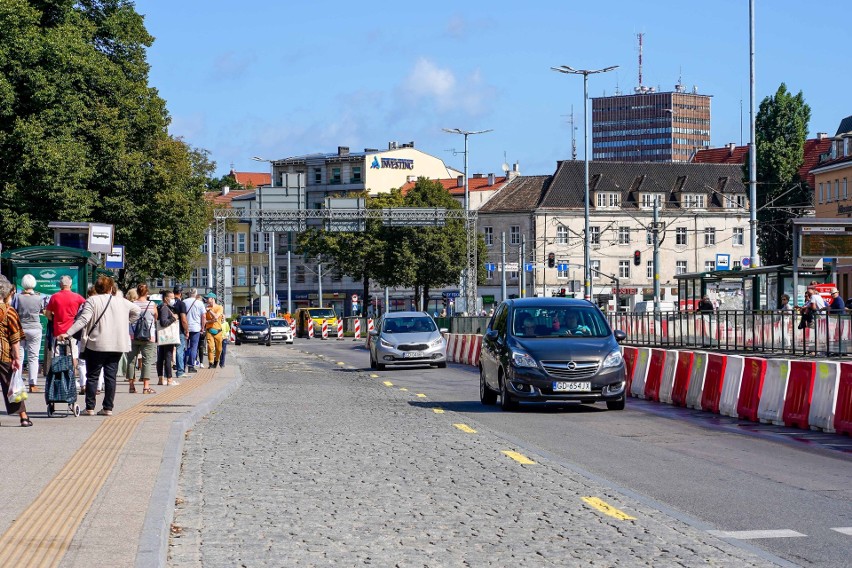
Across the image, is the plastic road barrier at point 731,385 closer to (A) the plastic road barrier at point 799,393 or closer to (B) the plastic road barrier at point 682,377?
(A) the plastic road barrier at point 799,393

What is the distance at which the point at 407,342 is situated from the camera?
37625mm

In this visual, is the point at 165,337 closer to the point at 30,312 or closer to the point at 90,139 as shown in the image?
the point at 30,312

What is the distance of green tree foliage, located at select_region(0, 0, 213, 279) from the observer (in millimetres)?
46625

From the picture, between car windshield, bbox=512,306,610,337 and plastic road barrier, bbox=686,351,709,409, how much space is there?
5.92 ft

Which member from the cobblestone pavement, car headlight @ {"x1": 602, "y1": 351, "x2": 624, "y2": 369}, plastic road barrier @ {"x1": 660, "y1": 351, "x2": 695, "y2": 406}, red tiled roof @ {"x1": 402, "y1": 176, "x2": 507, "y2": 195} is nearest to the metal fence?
plastic road barrier @ {"x1": 660, "y1": 351, "x2": 695, "y2": 406}

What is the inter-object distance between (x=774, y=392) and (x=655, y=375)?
217 inches

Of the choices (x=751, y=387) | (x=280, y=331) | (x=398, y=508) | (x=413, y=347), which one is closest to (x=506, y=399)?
(x=751, y=387)

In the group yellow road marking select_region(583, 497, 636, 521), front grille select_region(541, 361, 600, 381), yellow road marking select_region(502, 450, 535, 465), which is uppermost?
front grille select_region(541, 361, 600, 381)

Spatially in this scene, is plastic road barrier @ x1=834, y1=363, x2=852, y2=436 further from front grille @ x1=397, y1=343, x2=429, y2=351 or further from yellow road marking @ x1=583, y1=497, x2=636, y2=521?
front grille @ x1=397, y1=343, x2=429, y2=351

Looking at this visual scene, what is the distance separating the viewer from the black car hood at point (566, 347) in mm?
20766

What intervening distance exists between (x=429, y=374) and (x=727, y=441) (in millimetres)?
19094

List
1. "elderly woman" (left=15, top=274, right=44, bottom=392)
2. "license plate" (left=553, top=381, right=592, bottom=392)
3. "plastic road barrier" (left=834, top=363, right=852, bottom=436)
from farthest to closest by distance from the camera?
"elderly woman" (left=15, top=274, right=44, bottom=392) → "license plate" (left=553, top=381, right=592, bottom=392) → "plastic road barrier" (left=834, top=363, right=852, bottom=436)

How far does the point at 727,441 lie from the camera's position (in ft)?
54.7

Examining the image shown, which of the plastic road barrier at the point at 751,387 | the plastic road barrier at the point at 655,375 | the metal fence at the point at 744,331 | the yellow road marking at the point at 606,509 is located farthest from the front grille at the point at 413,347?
the yellow road marking at the point at 606,509
